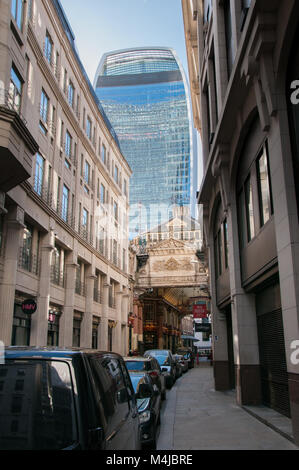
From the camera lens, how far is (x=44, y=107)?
79.6 feet

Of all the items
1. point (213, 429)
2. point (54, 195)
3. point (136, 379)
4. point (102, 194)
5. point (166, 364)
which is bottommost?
point (213, 429)


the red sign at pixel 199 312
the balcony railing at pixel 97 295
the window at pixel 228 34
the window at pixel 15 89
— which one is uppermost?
the window at pixel 228 34

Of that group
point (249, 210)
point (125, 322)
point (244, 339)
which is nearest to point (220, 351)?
point (244, 339)

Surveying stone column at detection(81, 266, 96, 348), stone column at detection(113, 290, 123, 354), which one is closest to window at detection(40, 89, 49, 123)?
stone column at detection(81, 266, 96, 348)

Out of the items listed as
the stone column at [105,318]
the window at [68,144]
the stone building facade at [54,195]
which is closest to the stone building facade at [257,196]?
the stone building facade at [54,195]

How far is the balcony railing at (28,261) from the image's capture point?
816 inches

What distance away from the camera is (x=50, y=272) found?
2395cm

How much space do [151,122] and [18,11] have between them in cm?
13615

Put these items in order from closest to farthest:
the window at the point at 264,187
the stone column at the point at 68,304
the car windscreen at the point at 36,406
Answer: the car windscreen at the point at 36,406 < the window at the point at 264,187 < the stone column at the point at 68,304

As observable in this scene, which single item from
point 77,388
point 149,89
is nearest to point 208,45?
point 77,388

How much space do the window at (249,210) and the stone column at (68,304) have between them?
1566 cm

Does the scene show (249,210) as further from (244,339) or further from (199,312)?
(199,312)

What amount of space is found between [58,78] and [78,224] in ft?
31.9

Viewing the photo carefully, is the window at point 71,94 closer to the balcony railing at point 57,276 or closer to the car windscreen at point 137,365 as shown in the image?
the balcony railing at point 57,276
